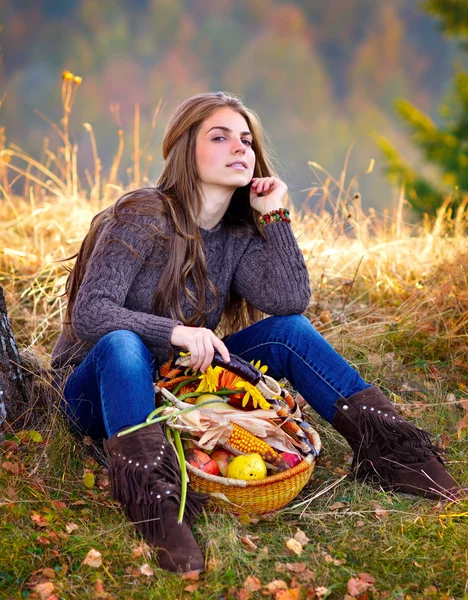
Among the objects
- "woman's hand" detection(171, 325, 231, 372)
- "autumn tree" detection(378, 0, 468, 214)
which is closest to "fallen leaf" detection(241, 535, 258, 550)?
"woman's hand" detection(171, 325, 231, 372)

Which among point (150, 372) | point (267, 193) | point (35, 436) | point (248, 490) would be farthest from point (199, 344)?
point (267, 193)

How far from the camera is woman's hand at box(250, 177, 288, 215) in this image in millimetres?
3217

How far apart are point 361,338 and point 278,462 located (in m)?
1.64

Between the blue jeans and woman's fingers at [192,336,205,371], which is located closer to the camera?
the blue jeans

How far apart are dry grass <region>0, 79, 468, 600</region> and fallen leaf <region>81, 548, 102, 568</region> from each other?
24 millimetres

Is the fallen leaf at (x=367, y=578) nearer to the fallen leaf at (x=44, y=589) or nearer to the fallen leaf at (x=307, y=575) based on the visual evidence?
the fallen leaf at (x=307, y=575)

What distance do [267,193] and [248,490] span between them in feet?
4.74

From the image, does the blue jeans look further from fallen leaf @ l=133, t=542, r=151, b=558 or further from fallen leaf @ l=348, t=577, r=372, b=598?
fallen leaf @ l=348, t=577, r=372, b=598

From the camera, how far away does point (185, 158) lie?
123 inches

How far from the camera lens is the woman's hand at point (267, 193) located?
10.6 feet

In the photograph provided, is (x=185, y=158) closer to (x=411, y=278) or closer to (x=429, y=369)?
(x=429, y=369)

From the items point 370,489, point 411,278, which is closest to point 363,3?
point 411,278

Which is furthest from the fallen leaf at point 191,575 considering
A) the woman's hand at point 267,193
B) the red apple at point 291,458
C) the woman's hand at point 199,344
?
the woman's hand at point 267,193

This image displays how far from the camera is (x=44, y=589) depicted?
80.8 inches
